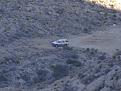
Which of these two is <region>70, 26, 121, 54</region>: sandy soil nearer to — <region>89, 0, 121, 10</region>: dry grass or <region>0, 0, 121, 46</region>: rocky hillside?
<region>0, 0, 121, 46</region>: rocky hillside

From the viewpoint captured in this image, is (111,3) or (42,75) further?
(111,3)

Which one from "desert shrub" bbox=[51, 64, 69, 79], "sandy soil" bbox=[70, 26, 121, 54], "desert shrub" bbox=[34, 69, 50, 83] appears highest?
"desert shrub" bbox=[51, 64, 69, 79]

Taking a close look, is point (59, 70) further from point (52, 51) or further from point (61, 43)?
point (61, 43)

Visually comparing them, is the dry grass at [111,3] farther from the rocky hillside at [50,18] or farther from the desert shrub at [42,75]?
the desert shrub at [42,75]

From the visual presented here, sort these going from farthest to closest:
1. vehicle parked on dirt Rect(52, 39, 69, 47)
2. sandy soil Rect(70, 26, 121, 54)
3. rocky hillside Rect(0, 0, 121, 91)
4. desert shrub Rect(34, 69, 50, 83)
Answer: sandy soil Rect(70, 26, 121, 54)
vehicle parked on dirt Rect(52, 39, 69, 47)
desert shrub Rect(34, 69, 50, 83)
rocky hillside Rect(0, 0, 121, 91)

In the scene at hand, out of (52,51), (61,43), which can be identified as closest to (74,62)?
(52,51)

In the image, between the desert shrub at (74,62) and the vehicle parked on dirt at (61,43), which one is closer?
the desert shrub at (74,62)

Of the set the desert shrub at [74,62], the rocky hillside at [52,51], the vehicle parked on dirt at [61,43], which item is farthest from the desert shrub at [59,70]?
the vehicle parked on dirt at [61,43]

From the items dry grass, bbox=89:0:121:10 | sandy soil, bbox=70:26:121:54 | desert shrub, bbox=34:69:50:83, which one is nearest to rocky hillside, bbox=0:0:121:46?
dry grass, bbox=89:0:121:10

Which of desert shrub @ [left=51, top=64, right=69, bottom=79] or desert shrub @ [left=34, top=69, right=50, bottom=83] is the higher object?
desert shrub @ [left=51, top=64, right=69, bottom=79]
